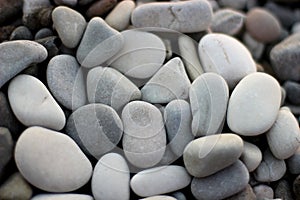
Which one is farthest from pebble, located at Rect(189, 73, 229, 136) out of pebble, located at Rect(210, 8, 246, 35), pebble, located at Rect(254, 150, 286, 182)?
pebble, located at Rect(210, 8, 246, 35)

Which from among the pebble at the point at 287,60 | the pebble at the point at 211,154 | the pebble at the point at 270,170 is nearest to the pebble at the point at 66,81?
the pebble at the point at 211,154

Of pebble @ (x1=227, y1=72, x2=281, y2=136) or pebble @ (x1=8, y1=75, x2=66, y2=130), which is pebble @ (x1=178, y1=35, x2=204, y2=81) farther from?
pebble @ (x1=8, y1=75, x2=66, y2=130)

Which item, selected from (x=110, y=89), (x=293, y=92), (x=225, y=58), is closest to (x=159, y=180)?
(x=110, y=89)

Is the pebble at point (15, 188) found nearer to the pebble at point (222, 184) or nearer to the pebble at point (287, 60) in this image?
the pebble at point (222, 184)

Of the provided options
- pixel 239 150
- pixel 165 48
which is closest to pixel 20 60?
pixel 165 48

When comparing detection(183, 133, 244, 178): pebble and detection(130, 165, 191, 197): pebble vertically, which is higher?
detection(183, 133, 244, 178): pebble

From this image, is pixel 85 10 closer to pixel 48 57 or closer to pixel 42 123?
pixel 48 57
